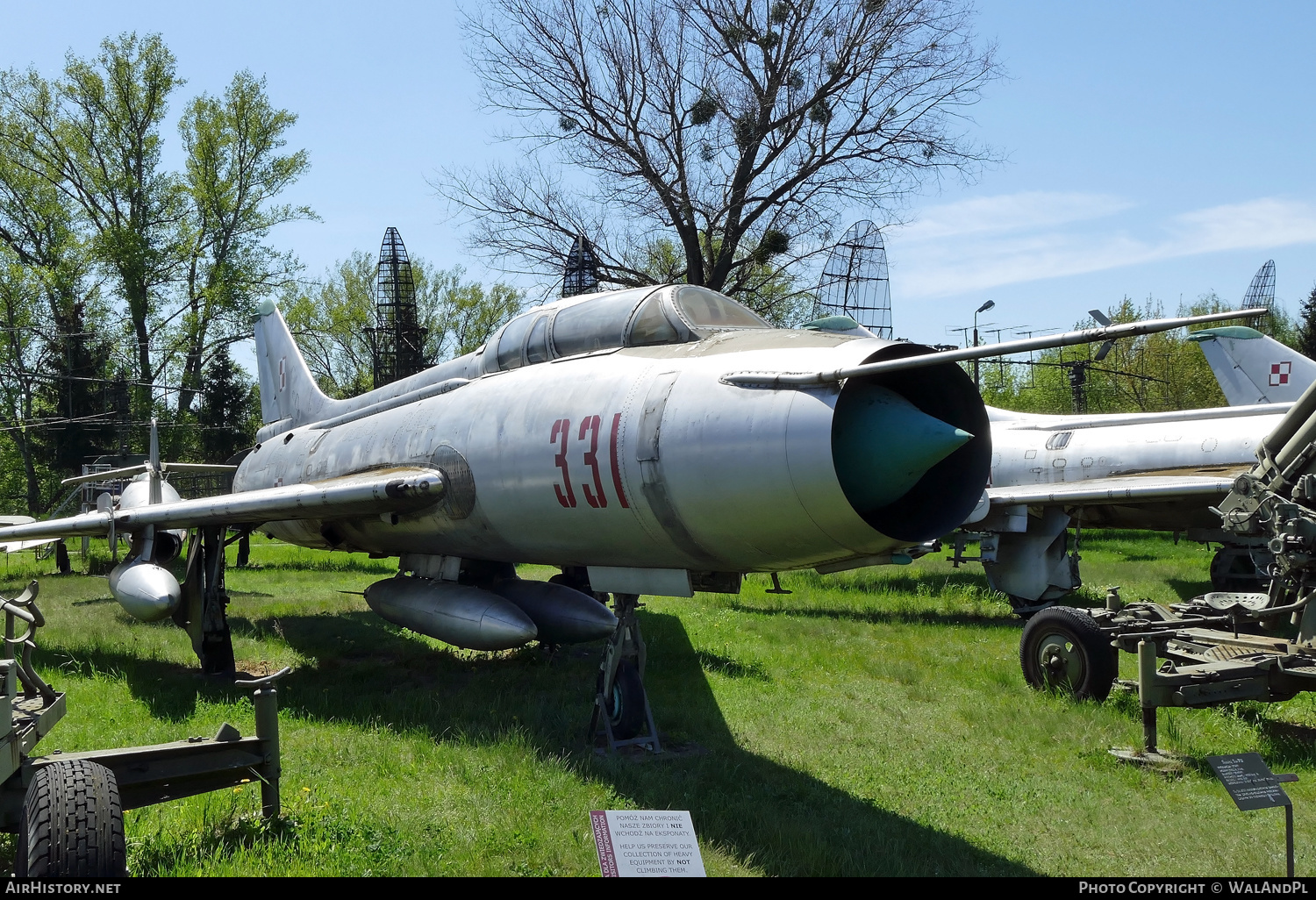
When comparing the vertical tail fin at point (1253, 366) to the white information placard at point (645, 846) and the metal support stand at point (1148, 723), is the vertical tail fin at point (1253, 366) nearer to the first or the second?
the metal support stand at point (1148, 723)

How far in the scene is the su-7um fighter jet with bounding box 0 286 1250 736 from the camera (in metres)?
5.36

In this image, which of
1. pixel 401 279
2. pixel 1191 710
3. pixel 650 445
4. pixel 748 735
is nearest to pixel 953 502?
pixel 650 445

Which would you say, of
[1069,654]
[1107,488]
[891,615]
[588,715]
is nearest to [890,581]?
[891,615]

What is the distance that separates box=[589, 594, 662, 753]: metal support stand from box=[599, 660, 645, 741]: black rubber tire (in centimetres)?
2

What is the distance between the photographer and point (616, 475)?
247 inches

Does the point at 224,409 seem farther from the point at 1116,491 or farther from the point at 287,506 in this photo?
the point at 1116,491

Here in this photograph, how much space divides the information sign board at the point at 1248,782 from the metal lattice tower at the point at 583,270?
20.2 metres

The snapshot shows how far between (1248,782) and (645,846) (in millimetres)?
2745

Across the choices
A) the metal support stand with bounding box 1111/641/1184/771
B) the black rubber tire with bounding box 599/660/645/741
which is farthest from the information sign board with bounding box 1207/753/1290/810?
the black rubber tire with bounding box 599/660/645/741

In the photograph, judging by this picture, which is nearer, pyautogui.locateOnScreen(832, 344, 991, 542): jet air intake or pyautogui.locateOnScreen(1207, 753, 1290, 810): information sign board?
pyautogui.locateOnScreen(1207, 753, 1290, 810): information sign board

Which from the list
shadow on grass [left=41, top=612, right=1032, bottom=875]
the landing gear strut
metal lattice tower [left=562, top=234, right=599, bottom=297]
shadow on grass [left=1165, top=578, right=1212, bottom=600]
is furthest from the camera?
metal lattice tower [left=562, top=234, right=599, bottom=297]

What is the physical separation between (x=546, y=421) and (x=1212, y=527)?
11.8 meters

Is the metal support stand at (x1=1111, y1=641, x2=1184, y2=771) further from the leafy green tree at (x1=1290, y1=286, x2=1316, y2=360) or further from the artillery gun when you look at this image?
the leafy green tree at (x1=1290, y1=286, x2=1316, y2=360)

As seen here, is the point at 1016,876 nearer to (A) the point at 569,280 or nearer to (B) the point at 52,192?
(A) the point at 569,280
